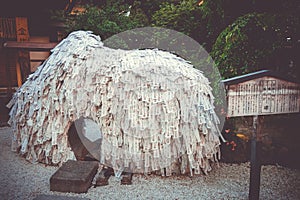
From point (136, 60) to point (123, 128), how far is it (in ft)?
4.49

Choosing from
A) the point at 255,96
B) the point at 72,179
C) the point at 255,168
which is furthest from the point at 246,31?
the point at 72,179

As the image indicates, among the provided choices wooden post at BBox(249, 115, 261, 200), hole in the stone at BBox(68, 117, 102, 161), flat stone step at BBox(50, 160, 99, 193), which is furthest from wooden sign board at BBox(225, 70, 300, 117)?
hole in the stone at BBox(68, 117, 102, 161)

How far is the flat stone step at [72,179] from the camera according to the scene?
3.88m

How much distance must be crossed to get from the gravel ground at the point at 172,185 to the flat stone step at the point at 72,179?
0.10 meters

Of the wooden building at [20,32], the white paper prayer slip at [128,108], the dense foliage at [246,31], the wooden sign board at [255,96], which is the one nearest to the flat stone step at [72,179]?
the white paper prayer slip at [128,108]

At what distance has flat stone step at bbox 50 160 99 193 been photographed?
3.88m

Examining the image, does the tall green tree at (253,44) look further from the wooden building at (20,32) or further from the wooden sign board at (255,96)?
the wooden building at (20,32)

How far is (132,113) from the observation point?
13.8ft

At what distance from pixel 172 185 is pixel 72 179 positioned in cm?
170

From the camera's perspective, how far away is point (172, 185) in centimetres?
420

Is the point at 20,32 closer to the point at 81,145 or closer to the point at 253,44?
the point at 81,145

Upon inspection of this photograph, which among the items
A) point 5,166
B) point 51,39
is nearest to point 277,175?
point 5,166

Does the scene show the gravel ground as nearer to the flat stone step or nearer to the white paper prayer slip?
the flat stone step

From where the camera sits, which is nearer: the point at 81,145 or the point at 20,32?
the point at 81,145
